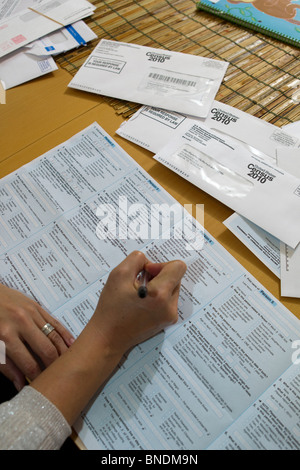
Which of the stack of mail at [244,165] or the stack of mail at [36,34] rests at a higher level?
the stack of mail at [36,34]

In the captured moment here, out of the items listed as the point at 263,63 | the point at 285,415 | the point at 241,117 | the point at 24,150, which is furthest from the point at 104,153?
the point at 285,415

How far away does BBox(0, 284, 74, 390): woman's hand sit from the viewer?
51 cm

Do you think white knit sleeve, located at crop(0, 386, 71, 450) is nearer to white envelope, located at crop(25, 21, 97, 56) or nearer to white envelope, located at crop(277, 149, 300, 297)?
white envelope, located at crop(277, 149, 300, 297)

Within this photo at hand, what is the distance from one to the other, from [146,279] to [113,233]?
0.13 meters

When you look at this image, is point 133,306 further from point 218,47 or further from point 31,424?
point 218,47

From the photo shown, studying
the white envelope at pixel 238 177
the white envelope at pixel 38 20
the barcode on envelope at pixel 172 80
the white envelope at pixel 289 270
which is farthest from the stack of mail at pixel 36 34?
the white envelope at pixel 289 270

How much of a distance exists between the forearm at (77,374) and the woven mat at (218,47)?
489mm

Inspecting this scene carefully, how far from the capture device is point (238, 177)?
643mm

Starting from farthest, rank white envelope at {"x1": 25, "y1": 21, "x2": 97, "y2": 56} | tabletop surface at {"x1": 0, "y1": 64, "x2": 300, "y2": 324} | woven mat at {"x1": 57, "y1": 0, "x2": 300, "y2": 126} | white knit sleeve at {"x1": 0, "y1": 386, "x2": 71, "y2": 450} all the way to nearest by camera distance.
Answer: white envelope at {"x1": 25, "y1": 21, "x2": 97, "y2": 56} < woven mat at {"x1": 57, "y1": 0, "x2": 300, "y2": 126} < tabletop surface at {"x1": 0, "y1": 64, "x2": 300, "y2": 324} < white knit sleeve at {"x1": 0, "y1": 386, "x2": 71, "y2": 450}

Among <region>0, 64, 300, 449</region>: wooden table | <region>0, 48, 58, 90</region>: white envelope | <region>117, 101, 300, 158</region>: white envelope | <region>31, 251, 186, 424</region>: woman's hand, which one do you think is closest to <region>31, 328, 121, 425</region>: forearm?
<region>31, 251, 186, 424</region>: woman's hand

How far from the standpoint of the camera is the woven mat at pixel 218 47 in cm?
75

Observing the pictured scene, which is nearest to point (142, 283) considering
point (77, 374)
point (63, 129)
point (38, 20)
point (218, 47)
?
point (77, 374)

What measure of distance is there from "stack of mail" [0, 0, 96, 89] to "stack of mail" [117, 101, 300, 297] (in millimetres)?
294

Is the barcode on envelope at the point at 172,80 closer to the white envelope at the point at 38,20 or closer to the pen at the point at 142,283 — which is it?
the white envelope at the point at 38,20
